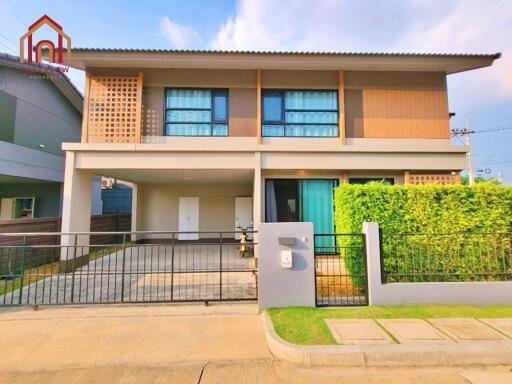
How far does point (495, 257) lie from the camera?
471 centimetres

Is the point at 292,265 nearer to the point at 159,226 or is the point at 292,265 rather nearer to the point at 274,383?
the point at 274,383

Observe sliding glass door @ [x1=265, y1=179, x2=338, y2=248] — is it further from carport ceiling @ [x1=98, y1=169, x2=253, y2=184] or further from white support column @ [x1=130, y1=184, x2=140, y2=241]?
white support column @ [x1=130, y1=184, x2=140, y2=241]

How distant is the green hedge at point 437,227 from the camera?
15.5 ft

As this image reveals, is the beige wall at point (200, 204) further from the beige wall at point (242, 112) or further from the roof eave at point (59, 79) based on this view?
the roof eave at point (59, 79)

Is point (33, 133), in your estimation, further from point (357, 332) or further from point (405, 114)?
point (405, 114)

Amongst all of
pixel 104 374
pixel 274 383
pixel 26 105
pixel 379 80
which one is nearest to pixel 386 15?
pixel 379 80

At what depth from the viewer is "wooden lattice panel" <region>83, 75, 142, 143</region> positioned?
25.1 ft

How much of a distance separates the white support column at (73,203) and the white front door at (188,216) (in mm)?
3860

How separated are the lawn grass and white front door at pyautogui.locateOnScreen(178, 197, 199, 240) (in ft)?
25.6

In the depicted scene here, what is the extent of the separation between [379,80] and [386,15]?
6.39ft

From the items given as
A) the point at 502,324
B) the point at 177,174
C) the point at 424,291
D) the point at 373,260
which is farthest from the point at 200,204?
the point at 502,324

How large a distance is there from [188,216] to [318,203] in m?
6.07

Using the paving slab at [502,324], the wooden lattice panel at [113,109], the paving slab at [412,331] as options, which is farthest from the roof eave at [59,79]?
the paving slab at [502,324]

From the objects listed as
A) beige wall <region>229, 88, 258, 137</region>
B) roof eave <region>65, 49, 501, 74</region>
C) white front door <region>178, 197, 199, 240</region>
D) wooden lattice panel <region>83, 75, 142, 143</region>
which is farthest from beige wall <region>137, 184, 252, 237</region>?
roof eave <region>65, 49, 501, 74</region>
